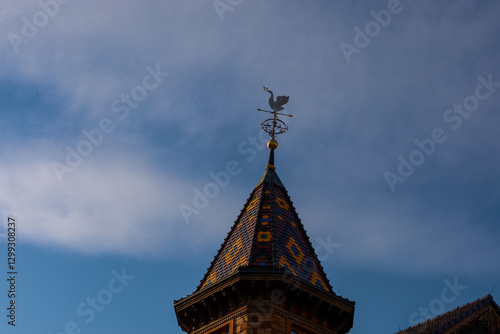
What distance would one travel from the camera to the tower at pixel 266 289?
93.3 ft

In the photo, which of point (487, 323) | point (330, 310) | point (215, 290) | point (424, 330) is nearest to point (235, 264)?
point (215, 290)

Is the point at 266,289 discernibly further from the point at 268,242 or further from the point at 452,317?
the point at 452,317

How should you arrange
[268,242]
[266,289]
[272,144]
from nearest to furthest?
[266,289]
[268,242]
[272,144]

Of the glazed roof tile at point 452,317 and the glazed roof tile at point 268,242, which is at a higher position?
the glazed roof tile at point 268,242

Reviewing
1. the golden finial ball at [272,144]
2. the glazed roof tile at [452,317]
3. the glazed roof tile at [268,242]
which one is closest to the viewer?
the glazed roof tile at [452,317]

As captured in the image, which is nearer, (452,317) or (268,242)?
(452,317)

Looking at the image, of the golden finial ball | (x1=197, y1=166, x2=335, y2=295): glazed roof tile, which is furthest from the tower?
the golden finial ball

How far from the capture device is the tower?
28447 millimetres

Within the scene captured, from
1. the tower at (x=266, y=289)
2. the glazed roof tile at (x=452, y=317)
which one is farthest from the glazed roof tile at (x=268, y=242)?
the glazed roof tile at (x=452, y=317)

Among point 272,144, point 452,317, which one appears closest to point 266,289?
point 452,317

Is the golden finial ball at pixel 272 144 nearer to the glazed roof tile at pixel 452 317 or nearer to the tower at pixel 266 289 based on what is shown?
the tower at pixel 266 289

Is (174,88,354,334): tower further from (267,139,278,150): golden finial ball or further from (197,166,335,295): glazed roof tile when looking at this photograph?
(267,139,278,150): golden finial ball

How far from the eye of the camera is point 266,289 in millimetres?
28594

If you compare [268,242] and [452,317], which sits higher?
[268,242]
